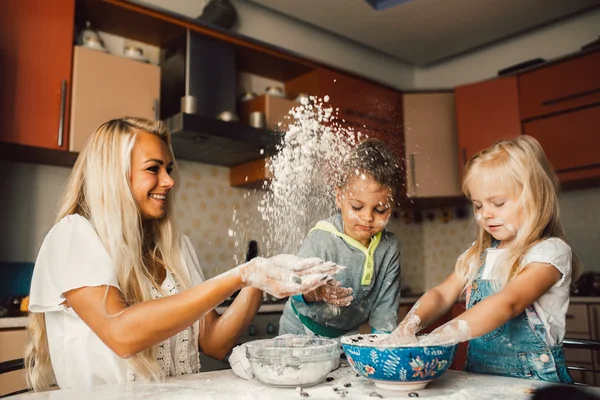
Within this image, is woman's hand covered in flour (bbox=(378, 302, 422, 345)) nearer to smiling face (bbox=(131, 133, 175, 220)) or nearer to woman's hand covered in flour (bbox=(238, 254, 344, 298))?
woman's hand covered in flour (bbox=(238, 254, 344, 298))

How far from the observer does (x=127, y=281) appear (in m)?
1.15

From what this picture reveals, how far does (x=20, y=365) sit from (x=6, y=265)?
130 centimetres

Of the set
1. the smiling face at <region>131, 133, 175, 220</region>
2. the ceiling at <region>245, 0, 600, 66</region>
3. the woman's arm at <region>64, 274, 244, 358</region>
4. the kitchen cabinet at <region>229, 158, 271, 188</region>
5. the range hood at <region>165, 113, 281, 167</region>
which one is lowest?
the woman's arm at <region>64, 274, 244, 358</region>

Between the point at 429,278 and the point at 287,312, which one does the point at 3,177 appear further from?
the point at 429,278

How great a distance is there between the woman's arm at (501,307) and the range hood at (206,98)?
4.96ft

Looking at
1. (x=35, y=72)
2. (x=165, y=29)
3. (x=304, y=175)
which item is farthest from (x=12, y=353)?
(x=165, y=29)

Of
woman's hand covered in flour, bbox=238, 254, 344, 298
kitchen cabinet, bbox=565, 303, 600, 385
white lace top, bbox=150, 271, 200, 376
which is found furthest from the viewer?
A: kitchen cabinet, bbox=565, 303, 600, 385

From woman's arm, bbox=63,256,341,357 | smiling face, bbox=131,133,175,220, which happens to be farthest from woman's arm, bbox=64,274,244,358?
smiling face, bbox=131,133,175,220

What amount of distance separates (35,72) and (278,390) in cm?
186

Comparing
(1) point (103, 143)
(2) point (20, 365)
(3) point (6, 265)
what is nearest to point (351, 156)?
(1) point (103, 143)

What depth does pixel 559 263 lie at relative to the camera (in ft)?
3.88

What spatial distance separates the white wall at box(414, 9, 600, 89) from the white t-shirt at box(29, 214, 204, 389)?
141 inches

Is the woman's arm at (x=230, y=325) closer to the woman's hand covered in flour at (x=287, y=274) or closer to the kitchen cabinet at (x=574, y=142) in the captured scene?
the woman's hand covered in flour at (x=287, y=274)

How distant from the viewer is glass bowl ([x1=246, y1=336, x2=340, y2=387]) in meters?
0.90
